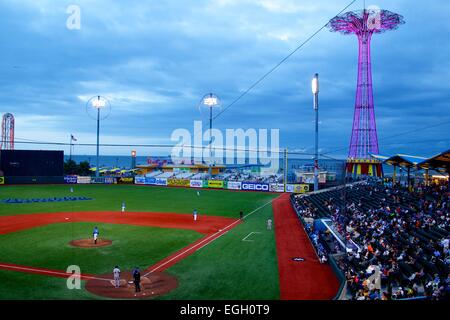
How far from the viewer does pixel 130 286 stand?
1684 cm

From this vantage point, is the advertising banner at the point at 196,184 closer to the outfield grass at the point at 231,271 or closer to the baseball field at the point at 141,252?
the baseball field at the point at 141,252

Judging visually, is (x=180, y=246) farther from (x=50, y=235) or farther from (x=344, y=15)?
(x=344, y=15)

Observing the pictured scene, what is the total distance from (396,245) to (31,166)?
6734cm

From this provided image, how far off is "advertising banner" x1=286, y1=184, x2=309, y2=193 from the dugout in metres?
42.9

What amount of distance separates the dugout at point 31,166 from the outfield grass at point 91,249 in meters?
43.4

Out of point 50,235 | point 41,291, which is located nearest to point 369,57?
point 50,235

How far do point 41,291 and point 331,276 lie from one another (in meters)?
13.3

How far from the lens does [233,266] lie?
20.4 meters

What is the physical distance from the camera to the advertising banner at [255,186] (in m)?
69.1

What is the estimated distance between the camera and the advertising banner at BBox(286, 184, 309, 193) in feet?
210

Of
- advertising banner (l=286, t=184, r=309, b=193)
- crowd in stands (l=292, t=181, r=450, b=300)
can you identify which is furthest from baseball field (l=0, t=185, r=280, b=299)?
advertising banner (l=286, t=184, r=309, b=193)

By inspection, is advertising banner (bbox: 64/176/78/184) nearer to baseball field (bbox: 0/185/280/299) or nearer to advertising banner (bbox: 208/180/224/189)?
advertising banner (bbox: 208/180/224/189)

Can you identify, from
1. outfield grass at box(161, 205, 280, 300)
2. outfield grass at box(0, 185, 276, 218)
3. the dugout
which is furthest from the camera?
the dugout

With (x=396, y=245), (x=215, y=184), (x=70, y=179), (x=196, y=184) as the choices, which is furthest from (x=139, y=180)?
(x=396, y=245)
